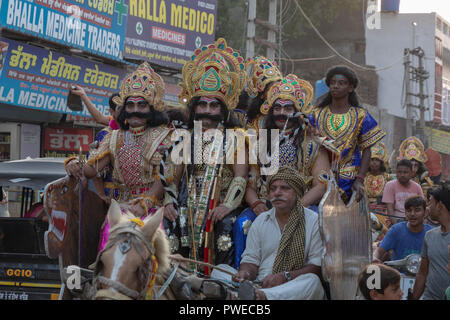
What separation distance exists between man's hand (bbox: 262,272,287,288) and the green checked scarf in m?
0.17

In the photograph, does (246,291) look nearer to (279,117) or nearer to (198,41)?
(279,117)

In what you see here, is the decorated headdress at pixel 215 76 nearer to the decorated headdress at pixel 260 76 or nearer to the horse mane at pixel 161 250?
the decorated headdress at pixel 260 76

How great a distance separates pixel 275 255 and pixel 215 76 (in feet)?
6.71

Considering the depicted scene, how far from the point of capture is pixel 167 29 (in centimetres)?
2120

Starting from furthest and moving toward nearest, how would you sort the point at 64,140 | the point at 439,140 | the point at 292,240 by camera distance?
the point at 439,140 < the point at 64,140 < the point at 292,240

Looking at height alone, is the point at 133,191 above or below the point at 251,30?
below

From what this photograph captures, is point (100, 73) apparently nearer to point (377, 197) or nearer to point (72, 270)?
point (377, 197)

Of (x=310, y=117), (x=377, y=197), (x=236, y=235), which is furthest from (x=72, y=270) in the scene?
(x=377, y=197)

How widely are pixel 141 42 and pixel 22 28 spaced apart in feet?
18.7

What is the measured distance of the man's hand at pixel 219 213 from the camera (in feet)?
20.0

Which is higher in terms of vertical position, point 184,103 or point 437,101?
point 437,101

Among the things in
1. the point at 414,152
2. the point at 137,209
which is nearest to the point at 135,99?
the point at 137,209

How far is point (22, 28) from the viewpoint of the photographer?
Answer: 14617mm

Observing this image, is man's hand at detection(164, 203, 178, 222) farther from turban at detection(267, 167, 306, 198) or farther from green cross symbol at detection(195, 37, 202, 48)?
green cross symbol at detection(195, 37, 202, 48)
